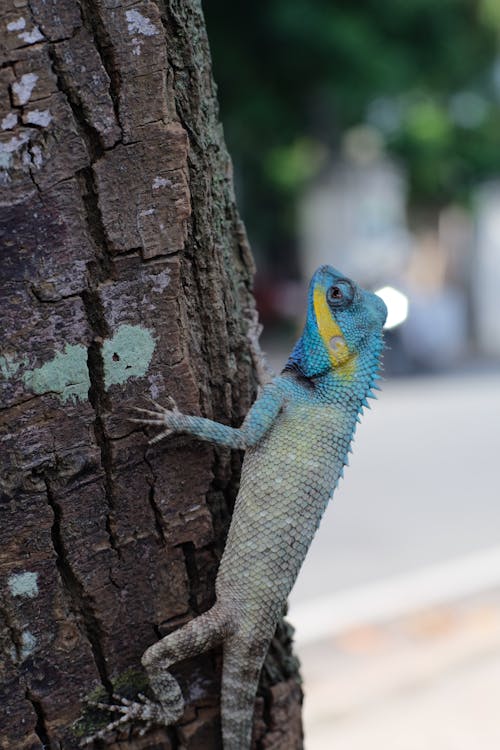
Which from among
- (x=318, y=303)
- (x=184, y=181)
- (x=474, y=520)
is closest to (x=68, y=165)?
(x=184, y=181)

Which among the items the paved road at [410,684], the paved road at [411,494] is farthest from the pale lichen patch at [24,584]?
the paved road at [411,494]

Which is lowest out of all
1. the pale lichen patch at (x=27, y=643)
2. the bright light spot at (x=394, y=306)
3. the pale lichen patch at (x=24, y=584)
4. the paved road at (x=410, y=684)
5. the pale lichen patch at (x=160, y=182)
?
the paved road at (x=410, y=684)

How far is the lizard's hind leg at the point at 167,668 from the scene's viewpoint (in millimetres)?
1879

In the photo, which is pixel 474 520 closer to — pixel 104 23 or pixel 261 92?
pixel 104 23

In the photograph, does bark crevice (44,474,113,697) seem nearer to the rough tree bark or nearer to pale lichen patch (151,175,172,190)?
the rough tree bark

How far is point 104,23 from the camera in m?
1.66

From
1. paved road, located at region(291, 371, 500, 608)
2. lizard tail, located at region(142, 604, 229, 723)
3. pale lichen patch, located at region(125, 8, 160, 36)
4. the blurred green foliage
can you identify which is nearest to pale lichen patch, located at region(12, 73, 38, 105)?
pale lichen patch, located at region(125, 8, 160, 36)

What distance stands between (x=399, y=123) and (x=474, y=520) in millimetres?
9707

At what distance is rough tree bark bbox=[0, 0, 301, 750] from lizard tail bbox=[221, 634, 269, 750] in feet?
0.36

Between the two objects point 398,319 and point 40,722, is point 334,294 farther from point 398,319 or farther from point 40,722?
point 40,722

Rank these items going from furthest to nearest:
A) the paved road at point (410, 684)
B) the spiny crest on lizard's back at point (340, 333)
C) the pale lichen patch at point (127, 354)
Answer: the paved road at point (410, 684), the spiny crest on lizard's back at point (340, 333), the pale lichen patch at point (127, 354)

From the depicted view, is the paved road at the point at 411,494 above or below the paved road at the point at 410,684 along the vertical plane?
above

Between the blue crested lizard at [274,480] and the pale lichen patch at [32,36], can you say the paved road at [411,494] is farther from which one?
the pale lichen patch at [32,36]

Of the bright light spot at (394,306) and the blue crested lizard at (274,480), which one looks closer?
the blue crested lizard at (274,480)
